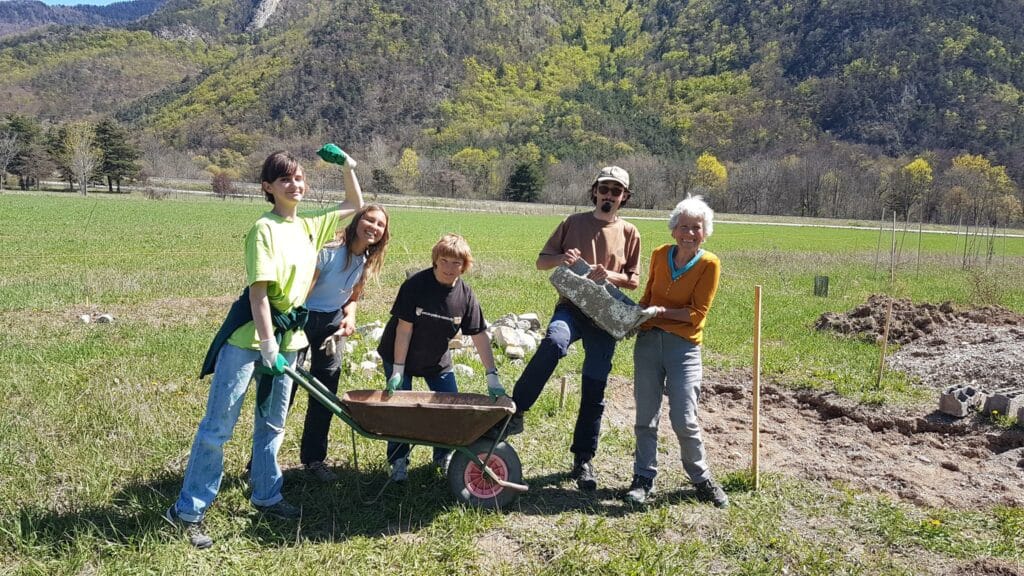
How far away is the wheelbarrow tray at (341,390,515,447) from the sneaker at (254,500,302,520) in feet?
2.15

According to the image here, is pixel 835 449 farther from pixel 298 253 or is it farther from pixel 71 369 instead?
pixel 71 369

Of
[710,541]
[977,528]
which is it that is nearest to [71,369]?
[710,541]

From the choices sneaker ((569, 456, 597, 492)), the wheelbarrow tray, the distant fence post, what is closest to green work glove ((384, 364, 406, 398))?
the wheelbarrow tray

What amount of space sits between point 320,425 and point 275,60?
188 m

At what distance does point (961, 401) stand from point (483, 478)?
4.53 metres

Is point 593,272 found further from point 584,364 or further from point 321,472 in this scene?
point 321,472

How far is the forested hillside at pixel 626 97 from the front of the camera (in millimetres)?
89688

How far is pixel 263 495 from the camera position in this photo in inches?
135

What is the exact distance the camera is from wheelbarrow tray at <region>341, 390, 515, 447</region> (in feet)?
10.7

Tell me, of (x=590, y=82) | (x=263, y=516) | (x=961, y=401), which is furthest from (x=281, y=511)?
(x=590, y=82)

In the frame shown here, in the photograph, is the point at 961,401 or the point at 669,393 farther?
the point at 961,401

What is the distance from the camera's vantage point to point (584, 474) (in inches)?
158

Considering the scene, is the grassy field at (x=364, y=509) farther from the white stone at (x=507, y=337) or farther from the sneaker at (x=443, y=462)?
the white stone at (x=507, y=337)

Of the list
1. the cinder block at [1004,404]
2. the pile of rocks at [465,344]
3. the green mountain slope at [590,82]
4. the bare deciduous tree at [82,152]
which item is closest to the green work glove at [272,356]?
the pile of rocks at [465,344]
